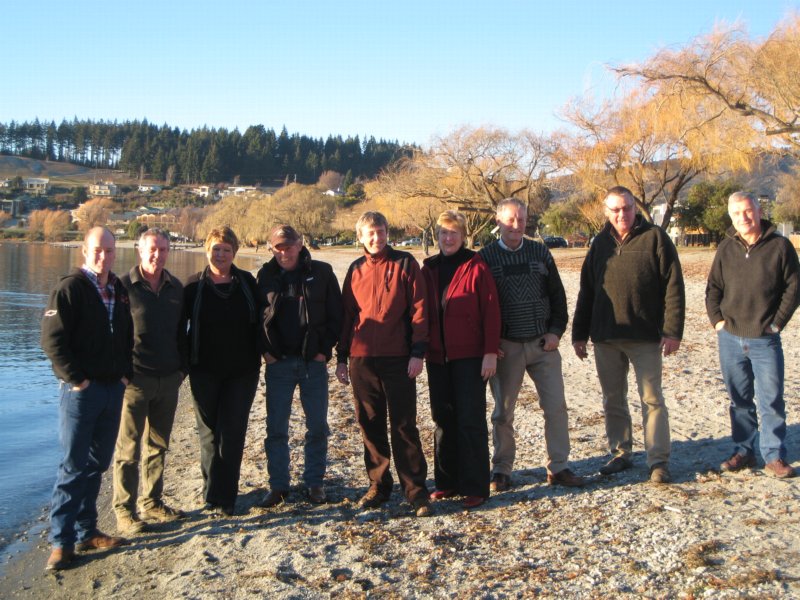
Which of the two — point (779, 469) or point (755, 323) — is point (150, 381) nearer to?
point (755, 323)

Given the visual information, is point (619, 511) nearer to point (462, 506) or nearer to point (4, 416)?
point (462, 506)

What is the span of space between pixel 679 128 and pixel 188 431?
72.4 ft

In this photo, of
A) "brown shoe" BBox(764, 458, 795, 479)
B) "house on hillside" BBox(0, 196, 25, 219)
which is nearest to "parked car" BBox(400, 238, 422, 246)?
"brown shoe" BBox(764, 458, 795, 479)

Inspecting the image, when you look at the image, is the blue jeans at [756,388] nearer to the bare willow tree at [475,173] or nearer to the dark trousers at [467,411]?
the dark trousers at [467,411]

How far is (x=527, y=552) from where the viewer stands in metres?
4.02

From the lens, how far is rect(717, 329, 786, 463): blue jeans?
491cm

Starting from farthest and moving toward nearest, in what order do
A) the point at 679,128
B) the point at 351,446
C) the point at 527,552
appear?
the point at 679,128 → the point at 351,446 → the point at 527,552

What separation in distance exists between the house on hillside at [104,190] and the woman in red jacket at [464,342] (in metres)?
161

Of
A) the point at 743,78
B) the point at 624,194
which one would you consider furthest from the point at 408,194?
the point at 624,194

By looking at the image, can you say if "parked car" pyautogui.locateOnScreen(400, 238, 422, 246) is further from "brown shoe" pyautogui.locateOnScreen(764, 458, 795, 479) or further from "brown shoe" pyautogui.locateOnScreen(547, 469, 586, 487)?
"brown shoe" pyautogui.locateOnScreen(764, 458, 795, 479)

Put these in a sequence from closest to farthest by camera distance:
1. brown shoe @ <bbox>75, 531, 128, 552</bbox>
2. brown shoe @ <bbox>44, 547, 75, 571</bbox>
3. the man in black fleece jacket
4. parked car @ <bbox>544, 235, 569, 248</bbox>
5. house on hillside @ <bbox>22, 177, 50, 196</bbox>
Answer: brown shoe @ <bbox>44, 547, 75, 571</bbox>
brown shoe @ <bbox>75, 531, 128, 552</bbox>
the man in black fleece jacket
parked car @ <bbox>544, 235, 569, 248</bbox>
house on hillside @ <bbox>22, 177, 50, 196</bbox>

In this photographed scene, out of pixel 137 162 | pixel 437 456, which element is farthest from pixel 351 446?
pixel 137 162

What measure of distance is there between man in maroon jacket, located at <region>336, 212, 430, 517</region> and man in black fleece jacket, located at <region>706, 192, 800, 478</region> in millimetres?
2203

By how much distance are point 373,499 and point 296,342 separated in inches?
46.5
